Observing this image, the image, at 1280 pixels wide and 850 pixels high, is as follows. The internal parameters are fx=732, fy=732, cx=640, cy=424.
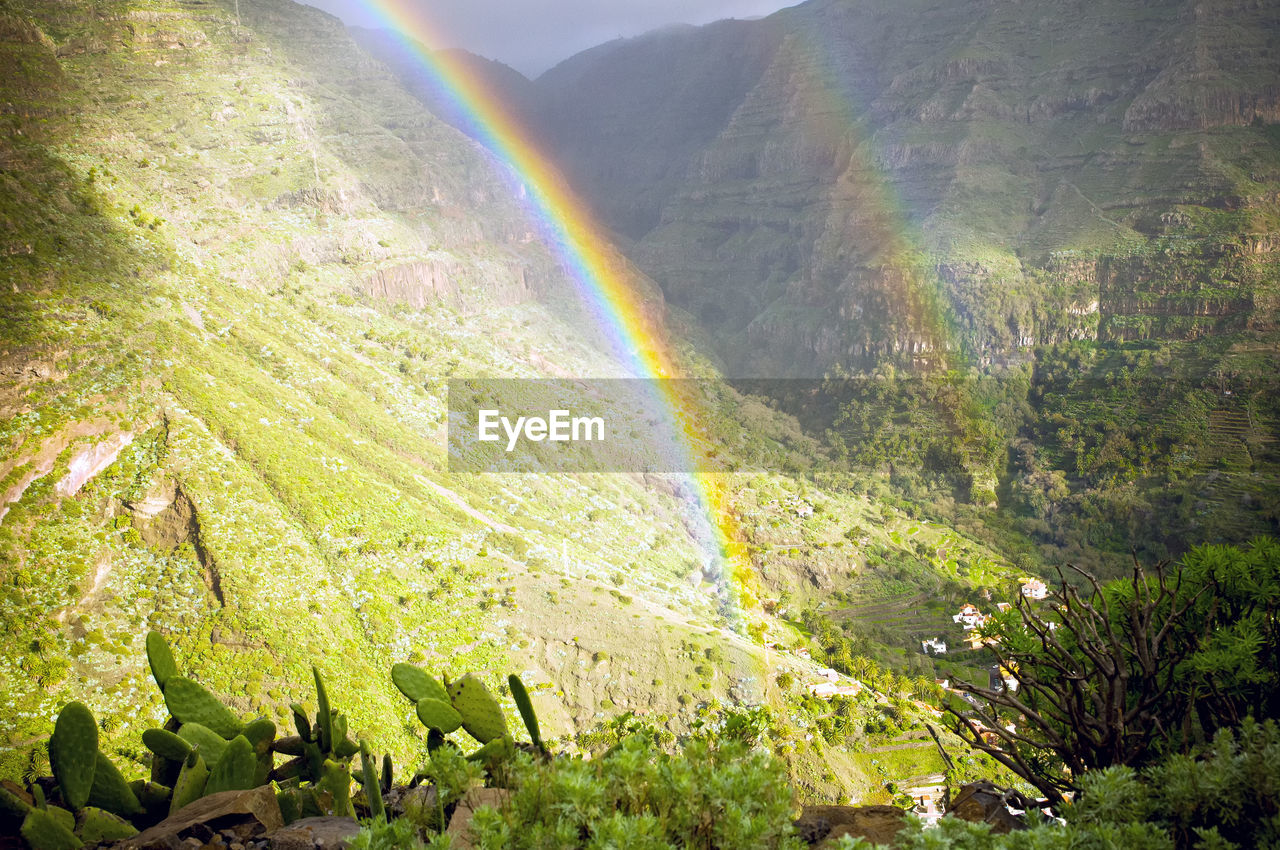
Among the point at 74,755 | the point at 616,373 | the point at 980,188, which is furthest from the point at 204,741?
the point at 980,188

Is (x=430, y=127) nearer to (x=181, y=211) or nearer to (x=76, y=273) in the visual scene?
(x=181, y=211)

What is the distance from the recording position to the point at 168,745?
7.41 meters

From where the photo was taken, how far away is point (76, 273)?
42.7 metres

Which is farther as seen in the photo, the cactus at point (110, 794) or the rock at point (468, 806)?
the cactus at point (110, 794)

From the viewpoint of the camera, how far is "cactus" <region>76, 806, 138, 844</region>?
6.31m

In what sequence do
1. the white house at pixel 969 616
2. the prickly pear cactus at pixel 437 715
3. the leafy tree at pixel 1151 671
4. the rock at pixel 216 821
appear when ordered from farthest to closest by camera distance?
the white house at pixel 969 616 < the prickly pear cactus at pixel 437 715 < the leafy tree at pixel 1151 671 < the rock at pixel 216 821

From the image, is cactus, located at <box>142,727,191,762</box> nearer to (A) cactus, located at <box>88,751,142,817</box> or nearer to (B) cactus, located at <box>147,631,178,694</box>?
(A) cactus, located at <box>88,751,142,817</box>

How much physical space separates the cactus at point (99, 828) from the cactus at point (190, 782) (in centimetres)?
43

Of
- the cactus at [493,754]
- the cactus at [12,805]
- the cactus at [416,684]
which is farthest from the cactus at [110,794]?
the cactus at [493,754]

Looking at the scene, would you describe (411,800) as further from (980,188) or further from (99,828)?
(980,188)

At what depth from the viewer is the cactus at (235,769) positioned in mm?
7328

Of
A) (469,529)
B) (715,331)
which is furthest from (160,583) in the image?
(715,331)

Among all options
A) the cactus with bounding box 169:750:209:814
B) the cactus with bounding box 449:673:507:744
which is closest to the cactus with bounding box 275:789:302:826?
the cactus with bounding box 169:750:209:814

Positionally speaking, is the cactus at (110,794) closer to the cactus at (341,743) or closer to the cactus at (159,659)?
the cactus at (159,659)
